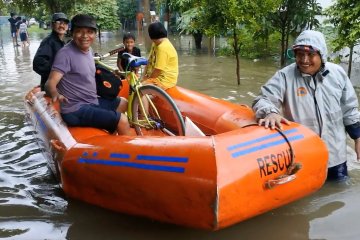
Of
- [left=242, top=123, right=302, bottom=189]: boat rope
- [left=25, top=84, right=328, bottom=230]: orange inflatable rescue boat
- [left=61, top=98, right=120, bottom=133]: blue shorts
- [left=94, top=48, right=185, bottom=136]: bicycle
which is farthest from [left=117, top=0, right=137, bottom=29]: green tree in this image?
[left=242, top=123, right=302, bottom=189]: boat rope

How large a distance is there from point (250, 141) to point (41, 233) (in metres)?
1.87

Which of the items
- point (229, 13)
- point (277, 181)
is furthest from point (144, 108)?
point (229, 13)

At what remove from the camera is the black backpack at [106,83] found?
4410mm

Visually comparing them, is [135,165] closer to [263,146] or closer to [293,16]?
[263,146]

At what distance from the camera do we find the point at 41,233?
3.38m

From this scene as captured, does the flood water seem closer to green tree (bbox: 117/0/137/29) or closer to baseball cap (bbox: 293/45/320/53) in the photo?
baseball cap (bbox: 293/45/320/53)

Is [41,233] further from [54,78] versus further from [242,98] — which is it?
[242,98]

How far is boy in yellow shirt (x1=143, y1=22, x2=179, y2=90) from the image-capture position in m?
5.56

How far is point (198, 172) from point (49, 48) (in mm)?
3246

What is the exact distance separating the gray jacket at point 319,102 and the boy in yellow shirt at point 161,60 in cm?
221

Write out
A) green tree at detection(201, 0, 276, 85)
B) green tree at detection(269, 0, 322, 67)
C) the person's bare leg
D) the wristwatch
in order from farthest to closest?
green tree at detection(269, 0, 322, 67) → green tree at detection(201, 0, 276, 85) → the person's bare leg → the wristwatch

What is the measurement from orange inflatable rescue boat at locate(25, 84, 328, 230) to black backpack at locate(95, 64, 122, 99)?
0.93m

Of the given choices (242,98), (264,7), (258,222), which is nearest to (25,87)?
(242,98)

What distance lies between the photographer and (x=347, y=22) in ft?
25.9
